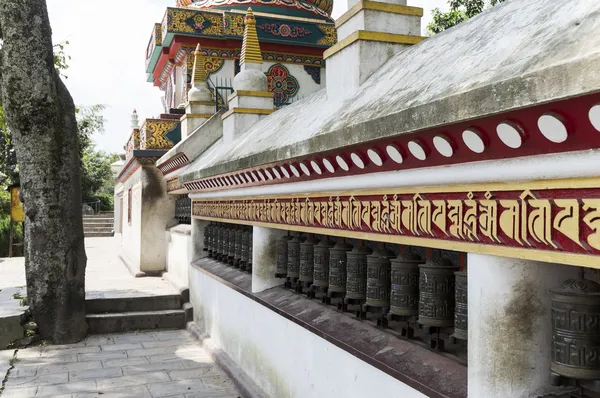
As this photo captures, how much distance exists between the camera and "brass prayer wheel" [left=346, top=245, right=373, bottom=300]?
146 inches

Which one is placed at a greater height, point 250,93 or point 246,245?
point 250,93

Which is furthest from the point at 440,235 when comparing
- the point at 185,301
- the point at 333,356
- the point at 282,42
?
the point at 282,42

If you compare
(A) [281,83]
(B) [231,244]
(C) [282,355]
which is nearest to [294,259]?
(C) [282,355]

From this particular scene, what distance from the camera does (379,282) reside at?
3.43 m

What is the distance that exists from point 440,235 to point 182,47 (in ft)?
31.3

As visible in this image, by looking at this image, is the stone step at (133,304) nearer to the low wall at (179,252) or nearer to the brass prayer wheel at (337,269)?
the low wall at (179,252)

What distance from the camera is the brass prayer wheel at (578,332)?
209 centimetres

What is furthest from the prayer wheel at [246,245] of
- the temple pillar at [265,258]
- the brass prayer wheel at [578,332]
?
the brass prayer wheel at [578,332]

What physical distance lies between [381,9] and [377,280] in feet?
5.89

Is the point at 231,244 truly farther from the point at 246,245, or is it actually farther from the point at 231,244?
the point at 246,245

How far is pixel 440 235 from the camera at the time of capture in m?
2.59

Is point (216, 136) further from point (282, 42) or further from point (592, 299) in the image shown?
point (592, 299)

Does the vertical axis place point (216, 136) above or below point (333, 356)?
above

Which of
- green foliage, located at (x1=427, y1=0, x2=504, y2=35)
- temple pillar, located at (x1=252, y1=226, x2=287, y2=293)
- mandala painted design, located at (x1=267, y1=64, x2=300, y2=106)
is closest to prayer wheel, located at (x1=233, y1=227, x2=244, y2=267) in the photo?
temple pillar, located at (x1=252, y1=226, x2=287, y2=293)
